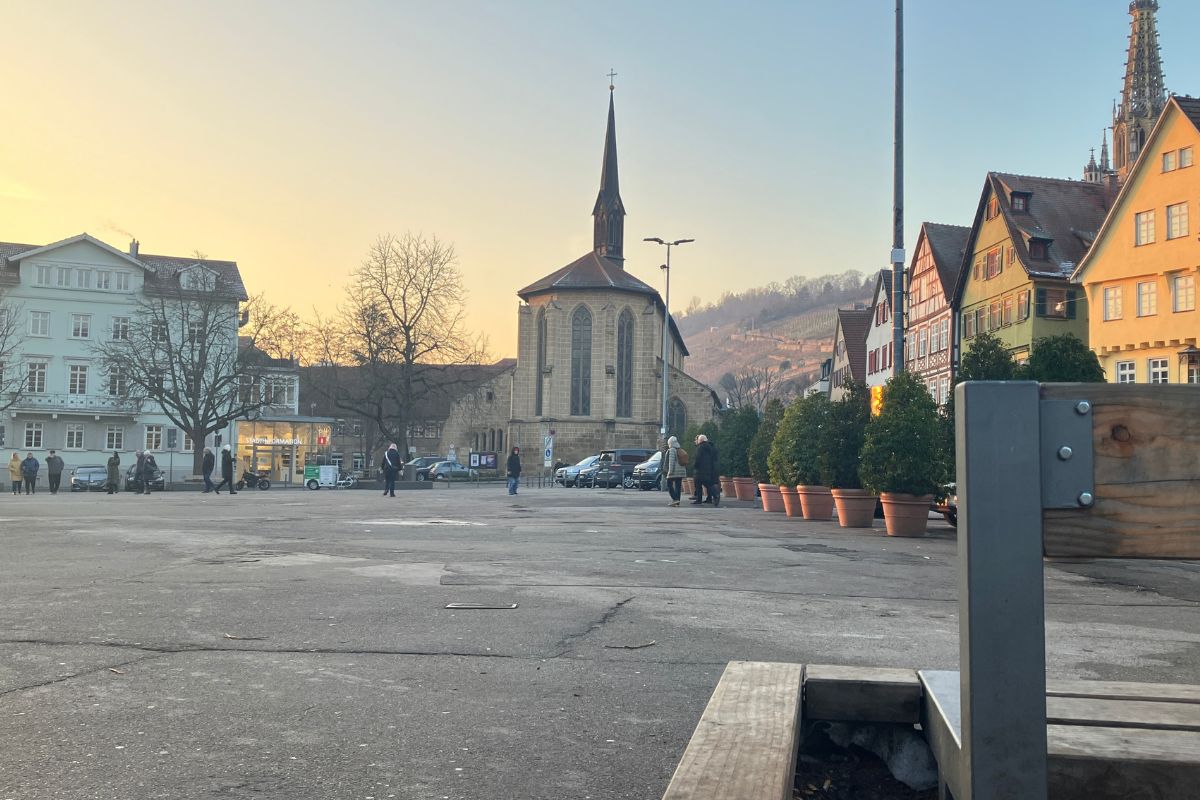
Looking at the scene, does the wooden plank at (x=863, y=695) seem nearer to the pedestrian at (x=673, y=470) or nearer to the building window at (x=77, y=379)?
the pedestrian at (x=673, y=470)

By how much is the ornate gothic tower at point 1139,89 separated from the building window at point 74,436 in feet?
241

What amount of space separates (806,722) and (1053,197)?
50.6 meters

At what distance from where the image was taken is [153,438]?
7025cm

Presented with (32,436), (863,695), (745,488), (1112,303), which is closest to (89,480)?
(32,436)

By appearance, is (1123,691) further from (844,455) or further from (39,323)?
(39,323)

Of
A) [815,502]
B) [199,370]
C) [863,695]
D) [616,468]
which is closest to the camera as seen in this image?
[863,695]

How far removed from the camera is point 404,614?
7.22m

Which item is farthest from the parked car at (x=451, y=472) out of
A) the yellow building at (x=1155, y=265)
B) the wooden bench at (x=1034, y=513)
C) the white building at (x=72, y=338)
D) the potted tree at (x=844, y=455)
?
the wooden bench at (x=1034, y=513)

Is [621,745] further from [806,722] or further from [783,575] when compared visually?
[783,575]

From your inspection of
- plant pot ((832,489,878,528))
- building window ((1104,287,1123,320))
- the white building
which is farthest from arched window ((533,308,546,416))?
plant pot ((832,489,878,528))

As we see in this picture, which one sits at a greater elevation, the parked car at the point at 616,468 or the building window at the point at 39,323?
the building window at the point at 39,323

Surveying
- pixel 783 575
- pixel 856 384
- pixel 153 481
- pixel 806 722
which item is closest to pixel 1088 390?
pixel 806 722

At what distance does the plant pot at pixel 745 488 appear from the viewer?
32.9 meters

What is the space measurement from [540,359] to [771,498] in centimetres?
5668
